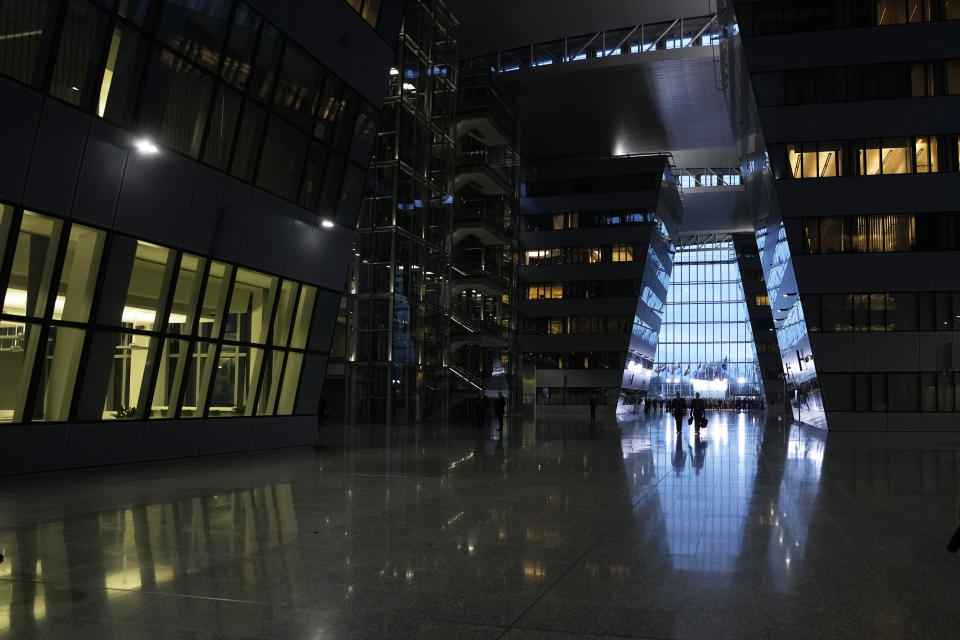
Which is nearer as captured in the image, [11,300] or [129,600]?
[129,600]

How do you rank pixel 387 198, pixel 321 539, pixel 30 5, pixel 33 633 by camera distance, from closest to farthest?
pixel 33 633 < pixel 321 539 < pixel 30 5 < pixel 387 198

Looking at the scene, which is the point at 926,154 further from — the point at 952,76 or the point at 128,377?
the point at 128,377

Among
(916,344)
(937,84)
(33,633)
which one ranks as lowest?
(33,633)

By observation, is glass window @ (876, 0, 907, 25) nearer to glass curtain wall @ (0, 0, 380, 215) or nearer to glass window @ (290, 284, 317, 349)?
glass curtain wall @ (0, 0, 380, 215)

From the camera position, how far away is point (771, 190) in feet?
148

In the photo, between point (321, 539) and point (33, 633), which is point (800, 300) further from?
point (33, 633)

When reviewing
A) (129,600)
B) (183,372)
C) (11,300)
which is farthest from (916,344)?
(129,600)

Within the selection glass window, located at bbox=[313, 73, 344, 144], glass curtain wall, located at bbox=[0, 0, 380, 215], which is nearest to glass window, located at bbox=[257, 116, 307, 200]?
A: glass curtain wall, located at bbox=[0, 0, 380, 215]

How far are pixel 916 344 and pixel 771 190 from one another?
10.2 metres

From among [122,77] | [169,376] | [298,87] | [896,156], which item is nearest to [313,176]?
[298,87]

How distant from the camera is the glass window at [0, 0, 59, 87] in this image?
50.2 ft

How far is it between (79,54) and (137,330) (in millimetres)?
5858

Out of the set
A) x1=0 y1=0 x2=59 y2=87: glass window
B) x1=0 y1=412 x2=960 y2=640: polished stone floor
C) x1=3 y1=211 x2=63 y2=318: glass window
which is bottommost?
x1=0 y1=412 x2=960 y2=640: polished stone floor

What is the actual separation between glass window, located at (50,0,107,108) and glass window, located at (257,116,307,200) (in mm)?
5883
